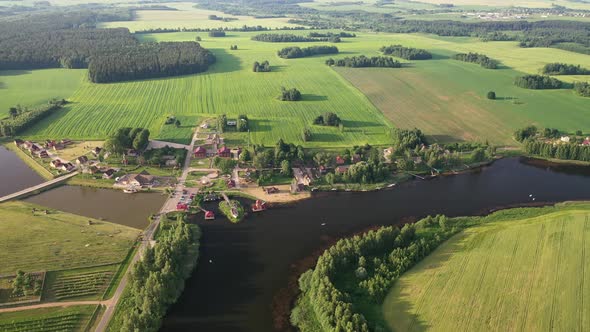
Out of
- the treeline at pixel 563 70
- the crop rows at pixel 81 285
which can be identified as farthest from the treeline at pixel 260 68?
the crop rows at pixel 81 285

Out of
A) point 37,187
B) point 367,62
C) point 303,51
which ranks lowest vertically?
point 37,187

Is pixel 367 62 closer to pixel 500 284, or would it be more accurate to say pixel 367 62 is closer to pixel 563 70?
pixel 563 70

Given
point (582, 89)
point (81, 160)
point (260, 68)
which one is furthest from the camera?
point (260, 68)

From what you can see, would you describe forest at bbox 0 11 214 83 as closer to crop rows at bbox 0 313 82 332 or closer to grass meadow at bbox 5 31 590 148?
grass meadow at bbox 5 31 590 148

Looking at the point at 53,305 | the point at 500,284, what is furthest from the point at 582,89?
the point at 53,305

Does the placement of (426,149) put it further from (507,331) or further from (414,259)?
(507,331)

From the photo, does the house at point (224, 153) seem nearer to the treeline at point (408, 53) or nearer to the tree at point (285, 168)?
the tree at point (285, 168)

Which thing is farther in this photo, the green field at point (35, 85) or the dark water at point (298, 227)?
the green field at point (35, 85)

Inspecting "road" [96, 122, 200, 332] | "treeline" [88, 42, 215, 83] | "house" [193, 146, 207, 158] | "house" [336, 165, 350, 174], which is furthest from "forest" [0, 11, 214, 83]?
"house" [336, 165, 350, 174]
